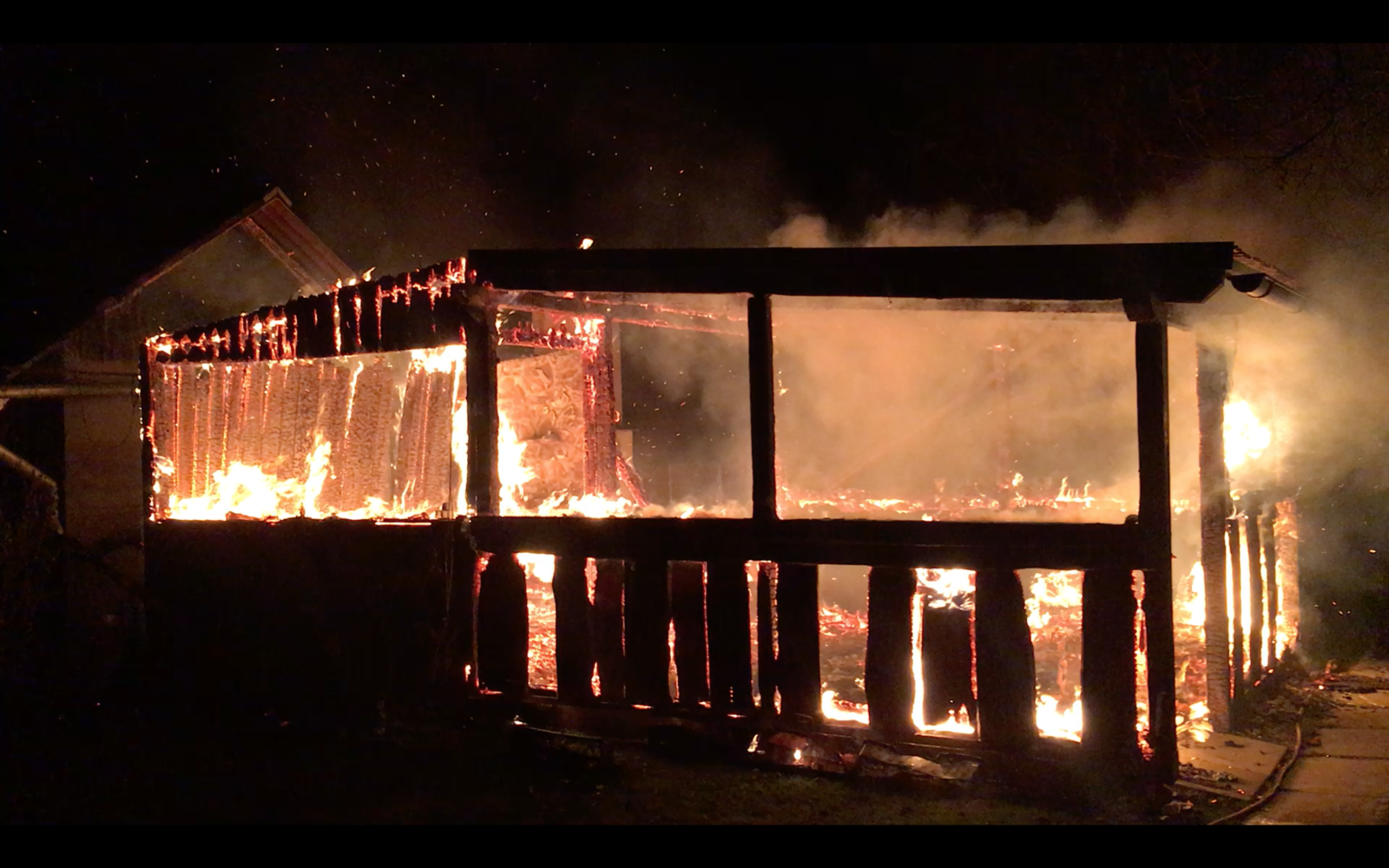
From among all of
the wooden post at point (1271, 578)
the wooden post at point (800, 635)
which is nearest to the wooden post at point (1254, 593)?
the wooden post at point (1271, 578)

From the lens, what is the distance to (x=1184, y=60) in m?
15.7

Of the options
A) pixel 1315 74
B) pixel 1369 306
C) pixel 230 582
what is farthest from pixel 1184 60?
pixel 230 582

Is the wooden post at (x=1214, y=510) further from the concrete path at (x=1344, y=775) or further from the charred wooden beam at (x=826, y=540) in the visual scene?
the charred wooden beam at (x=826, y=540)

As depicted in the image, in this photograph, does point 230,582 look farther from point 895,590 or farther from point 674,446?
point 674,446

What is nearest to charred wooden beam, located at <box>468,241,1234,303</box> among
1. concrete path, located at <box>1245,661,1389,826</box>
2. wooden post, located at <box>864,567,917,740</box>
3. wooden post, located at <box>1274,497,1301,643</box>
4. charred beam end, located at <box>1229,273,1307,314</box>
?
charred beam end, located at <box>1229,273,1307,314</box>

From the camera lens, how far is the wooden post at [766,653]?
7121 mm

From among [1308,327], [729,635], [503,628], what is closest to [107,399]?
[503,628]

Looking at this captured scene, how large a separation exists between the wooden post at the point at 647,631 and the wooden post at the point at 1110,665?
10.7 ft

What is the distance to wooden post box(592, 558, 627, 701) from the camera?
302 inches

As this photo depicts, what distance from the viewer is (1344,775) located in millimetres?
6977

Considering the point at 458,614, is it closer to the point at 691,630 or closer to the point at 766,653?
the point at 691,630

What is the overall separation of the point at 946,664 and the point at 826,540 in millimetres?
1284

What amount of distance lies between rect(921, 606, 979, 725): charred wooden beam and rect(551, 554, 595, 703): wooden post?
115 inches

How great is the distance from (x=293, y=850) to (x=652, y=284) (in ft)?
15.9
